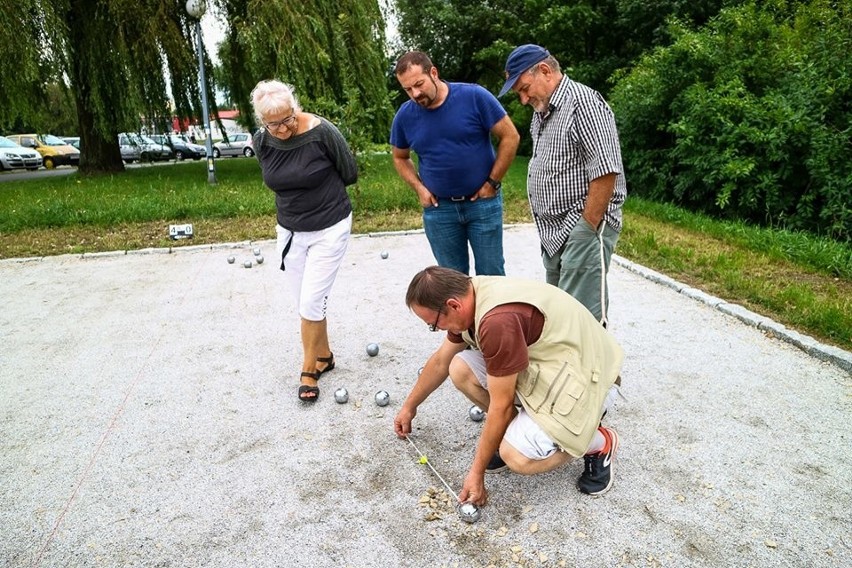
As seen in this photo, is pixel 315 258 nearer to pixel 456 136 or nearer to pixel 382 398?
pixel 382 398

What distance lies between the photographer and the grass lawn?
4934 millimetres

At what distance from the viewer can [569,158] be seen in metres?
3.00

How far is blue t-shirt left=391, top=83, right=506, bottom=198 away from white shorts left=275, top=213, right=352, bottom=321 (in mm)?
641

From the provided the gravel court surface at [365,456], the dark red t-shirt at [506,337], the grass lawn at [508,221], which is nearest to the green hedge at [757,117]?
the grass lawn at [508,221]

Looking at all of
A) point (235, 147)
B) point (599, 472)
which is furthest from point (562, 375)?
point (235, 147)

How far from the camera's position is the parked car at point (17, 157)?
2212 cm

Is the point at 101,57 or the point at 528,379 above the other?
the point at 101,57

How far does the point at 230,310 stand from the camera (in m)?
5.33

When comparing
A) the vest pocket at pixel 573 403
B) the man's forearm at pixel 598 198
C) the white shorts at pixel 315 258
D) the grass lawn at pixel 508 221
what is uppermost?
the man's forearm at pixel 598 198

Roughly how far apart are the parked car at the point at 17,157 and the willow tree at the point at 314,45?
13.9 m

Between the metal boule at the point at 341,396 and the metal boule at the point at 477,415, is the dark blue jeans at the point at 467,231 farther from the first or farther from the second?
the metal boule at the point at 341,396

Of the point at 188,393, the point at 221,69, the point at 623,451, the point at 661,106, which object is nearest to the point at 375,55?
the point at 221,69

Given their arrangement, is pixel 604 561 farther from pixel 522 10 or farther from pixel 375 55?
pixel 522 10

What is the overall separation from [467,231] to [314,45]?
956 cm
